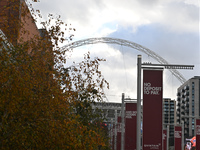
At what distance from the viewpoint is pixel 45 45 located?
1884 cm

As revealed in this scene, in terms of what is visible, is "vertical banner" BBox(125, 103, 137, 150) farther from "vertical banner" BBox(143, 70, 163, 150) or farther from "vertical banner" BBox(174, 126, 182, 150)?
"vertical banner" BBox(174, 126, 182, 150)

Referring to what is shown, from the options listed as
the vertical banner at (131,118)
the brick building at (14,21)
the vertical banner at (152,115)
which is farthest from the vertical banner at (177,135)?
the brick building at (14,21)

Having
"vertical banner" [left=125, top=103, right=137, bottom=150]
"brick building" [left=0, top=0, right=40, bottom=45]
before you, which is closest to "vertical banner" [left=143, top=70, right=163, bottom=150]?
"brick building" [left=0, top=0, right=40, bottom=45]

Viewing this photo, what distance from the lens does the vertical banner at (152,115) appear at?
64.1 ft

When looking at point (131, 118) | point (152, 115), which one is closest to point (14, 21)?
point (152, 115)

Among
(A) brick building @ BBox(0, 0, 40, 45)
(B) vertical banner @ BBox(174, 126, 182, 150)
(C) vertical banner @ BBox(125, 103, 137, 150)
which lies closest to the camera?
(A) brick building @ BBox(0, 0, 40, 45)

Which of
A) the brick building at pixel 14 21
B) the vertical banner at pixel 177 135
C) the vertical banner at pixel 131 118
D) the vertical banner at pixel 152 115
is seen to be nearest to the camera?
the brick building at pixel 14 21

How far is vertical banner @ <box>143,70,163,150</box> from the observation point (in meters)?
19.5

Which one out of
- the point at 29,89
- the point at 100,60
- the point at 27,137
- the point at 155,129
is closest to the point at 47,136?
the point at 27,137

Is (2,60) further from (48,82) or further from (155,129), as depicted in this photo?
(155,129)

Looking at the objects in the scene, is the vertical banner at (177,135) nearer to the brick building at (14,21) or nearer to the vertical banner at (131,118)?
the vertical banner at (131,118)

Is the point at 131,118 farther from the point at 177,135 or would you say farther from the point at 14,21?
the point at 177,135

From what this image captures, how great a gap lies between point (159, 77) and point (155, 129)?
2.29 meters

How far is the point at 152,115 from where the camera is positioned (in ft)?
64.3
